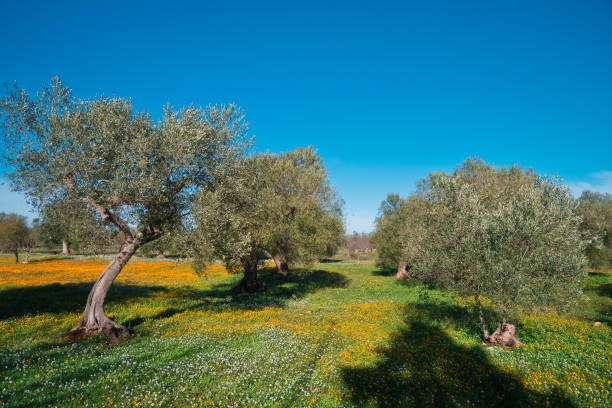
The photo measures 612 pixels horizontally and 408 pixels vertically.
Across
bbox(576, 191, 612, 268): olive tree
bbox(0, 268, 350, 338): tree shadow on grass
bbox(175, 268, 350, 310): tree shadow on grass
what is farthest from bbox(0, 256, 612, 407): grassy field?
bbox(576, 191, 612, 268): olive tree

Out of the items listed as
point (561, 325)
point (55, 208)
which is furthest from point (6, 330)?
point (561, 325)

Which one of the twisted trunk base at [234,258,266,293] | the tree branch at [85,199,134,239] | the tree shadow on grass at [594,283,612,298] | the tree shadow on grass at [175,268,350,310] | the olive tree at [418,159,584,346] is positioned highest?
the tree branch at [85,199,134,239]

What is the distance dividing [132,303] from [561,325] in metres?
28.7

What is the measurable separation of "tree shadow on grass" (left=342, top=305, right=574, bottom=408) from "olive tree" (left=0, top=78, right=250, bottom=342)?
11525 mm

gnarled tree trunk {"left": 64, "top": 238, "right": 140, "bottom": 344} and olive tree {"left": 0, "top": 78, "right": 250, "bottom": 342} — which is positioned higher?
olive tree {"left": 0, "top": 78, "right": 250, "bottom": 342}

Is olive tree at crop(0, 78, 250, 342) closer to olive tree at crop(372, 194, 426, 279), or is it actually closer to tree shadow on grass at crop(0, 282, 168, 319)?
tree shadow on grass at crop(0, 282, 168, 319)

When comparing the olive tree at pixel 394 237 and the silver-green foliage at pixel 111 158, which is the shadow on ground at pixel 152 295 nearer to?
the silver-green foliage at pixel 111 158

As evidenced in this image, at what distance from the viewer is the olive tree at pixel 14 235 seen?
5975cm

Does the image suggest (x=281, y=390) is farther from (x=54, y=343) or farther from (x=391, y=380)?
(x=54, y=343)

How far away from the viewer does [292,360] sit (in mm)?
11305

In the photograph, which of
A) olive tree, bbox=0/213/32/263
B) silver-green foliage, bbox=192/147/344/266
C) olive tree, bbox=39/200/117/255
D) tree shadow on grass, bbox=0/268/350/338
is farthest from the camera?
olive tree, bbox=0/213/32/263

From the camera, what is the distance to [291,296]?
93.8 ft

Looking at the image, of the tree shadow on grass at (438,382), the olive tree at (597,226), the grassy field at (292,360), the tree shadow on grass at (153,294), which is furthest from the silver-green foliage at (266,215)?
the olive tree at (597,226)

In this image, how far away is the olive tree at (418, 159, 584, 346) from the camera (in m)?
12.7
